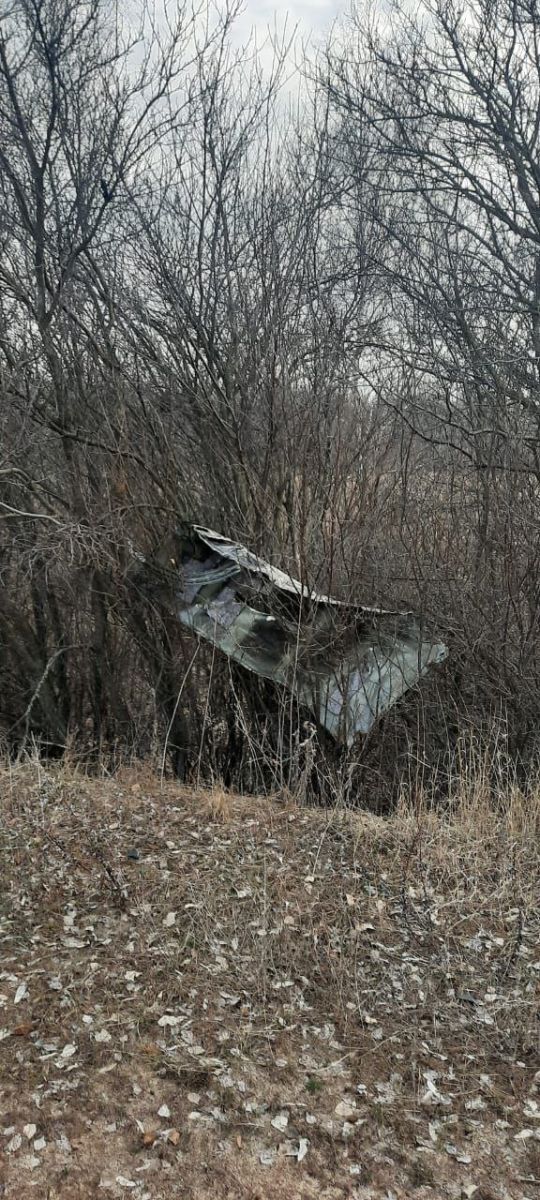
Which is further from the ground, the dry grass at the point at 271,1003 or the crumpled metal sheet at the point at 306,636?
the crumpled metal sheet at the point at 306,636

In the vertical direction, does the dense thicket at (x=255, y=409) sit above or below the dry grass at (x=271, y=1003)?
above

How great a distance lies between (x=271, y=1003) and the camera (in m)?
4.04

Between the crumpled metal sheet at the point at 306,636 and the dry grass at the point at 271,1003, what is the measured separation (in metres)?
1.26

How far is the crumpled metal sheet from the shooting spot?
6.76 m

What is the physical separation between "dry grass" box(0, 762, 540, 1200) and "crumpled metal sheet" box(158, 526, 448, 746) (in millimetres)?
1262

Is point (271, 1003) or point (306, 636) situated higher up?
point (306, 636)

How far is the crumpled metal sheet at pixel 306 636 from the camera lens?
266 inches

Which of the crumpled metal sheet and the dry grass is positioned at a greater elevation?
the crumpled metal sheet

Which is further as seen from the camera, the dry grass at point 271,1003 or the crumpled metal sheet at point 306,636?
the crumpled metal sheet at point 306,636

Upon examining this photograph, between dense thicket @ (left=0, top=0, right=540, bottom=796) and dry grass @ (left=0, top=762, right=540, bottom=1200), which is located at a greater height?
dense thicket @ (left=0, top=0, right=540, bottom=796)

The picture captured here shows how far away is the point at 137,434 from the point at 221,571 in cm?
172

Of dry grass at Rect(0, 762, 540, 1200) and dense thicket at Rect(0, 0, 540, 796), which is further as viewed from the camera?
dense thicket at Rect(0, 0, 540, 796)

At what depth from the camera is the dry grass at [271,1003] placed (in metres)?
3.21

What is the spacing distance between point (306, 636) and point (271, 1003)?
3.09m
